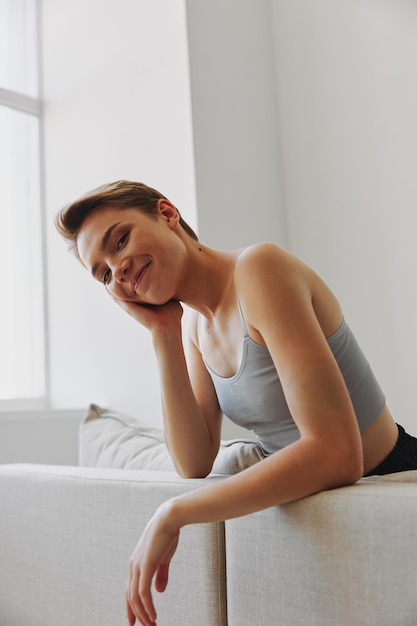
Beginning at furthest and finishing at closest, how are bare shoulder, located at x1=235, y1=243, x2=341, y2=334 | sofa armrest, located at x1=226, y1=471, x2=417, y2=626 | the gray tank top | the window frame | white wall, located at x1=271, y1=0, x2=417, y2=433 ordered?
the window frame, white wall, located at x1=271, y1=0, x2=417, y2=433, the gray tank top, bare shoulder, located at x1=235, y1=243, x2=341, y2=334, sofa armrest, located at x1=226, y1=471, x2=417, y2=626

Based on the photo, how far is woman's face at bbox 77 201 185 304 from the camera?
132cm

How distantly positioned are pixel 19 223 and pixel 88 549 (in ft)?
6.46

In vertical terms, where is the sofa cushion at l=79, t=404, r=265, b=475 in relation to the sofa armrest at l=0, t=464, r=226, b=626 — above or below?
above

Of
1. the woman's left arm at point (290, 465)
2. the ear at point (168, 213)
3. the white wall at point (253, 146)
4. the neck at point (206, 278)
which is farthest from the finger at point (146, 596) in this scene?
the white wall at point (253, 146)

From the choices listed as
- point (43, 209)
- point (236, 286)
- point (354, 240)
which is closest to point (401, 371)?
point (354, 240)

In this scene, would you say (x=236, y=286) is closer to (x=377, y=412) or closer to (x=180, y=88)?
(x=377, y=412)

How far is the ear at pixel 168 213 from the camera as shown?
1.40m

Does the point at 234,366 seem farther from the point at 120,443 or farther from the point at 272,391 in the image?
the point at 120,443

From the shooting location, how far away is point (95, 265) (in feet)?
4.47

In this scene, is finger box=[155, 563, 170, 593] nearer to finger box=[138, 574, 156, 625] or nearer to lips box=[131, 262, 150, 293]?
finger box=[138, 574, 156, 625]

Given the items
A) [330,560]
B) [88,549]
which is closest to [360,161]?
[88,549]

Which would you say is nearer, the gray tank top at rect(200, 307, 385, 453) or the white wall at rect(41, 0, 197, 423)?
the gray tank top at rect(200, 307, 385, 453)

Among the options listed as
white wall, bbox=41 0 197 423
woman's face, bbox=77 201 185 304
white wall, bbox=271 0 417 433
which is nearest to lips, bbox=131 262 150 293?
woman's face, bbox=77 201 185 304

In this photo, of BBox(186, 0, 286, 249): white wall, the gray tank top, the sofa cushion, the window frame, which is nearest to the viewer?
the gray tank top
